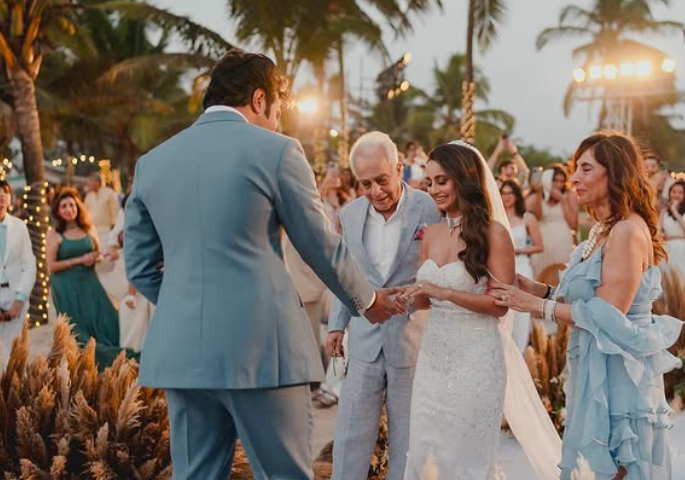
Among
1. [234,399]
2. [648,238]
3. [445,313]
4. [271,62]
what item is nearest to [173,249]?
[234,399]

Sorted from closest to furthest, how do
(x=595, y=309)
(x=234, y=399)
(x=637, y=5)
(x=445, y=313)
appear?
(x=234, y=399), (x=595, y=309), (x=445, y=313), (x=637, y=5)

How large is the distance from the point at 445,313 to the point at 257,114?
5.39ft

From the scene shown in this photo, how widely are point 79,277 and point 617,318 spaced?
7.07 meters

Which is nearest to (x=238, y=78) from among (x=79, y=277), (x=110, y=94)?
(x=79, y=277)

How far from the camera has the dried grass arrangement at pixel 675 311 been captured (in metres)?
7.61

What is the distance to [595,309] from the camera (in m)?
4.00

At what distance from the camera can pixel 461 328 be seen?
4531 mm

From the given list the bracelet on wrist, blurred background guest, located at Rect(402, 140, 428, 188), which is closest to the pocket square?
the bracelet on wrist

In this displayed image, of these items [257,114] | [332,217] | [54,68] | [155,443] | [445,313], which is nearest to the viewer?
[257,114]

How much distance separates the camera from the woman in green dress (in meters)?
9.64

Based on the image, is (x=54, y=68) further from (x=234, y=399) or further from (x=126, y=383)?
(x=234, y=399)

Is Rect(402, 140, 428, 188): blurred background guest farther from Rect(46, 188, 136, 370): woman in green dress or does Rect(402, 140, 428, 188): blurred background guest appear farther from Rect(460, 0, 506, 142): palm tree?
Rect(460, 0, 506, 142): palm tree

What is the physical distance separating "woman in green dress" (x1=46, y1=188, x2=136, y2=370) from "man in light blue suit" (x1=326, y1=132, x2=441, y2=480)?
16.9 feet

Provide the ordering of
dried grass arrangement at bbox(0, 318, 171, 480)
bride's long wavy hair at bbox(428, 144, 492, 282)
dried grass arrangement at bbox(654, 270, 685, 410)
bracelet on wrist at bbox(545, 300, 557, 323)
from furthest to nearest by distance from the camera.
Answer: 1. dried grass arrangement at bbox(654, 270, 685, 410)
2. dried grass arrangement at bbox(0, 318, 171, 480)
3. bride's long wavy hair at bbox(428, 144, 492, 282)
4. bracelet on wrist at bbox(545, 300, 557, 323)
